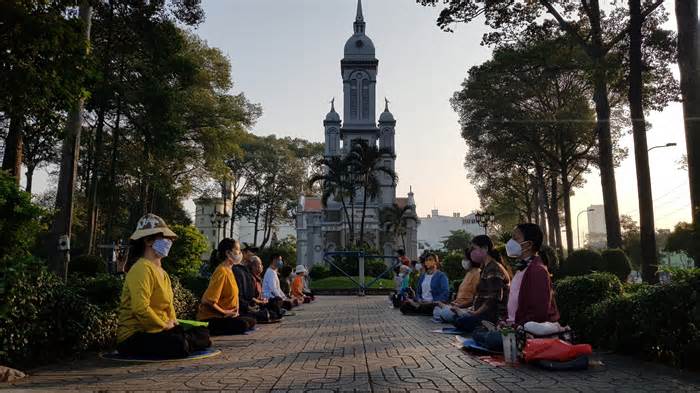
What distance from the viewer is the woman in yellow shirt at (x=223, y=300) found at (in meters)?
9.26

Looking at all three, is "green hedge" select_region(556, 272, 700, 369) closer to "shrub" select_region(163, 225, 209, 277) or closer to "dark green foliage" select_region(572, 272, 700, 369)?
"dark green foliage" select_region(572, 272, 700, 369)

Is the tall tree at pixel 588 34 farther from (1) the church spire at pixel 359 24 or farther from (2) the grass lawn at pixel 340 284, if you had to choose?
(1) the church spire at pixel 359 24

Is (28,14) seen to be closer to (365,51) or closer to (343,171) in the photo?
(343,171)

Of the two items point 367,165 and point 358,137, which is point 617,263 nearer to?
point 367,165

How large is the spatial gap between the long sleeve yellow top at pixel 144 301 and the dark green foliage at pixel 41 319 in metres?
0.61

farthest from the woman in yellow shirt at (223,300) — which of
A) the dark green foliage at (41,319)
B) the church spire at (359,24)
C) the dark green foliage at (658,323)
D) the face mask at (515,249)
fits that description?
the church spire at (359,24)

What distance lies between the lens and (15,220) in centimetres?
572

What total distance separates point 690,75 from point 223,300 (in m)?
9.11

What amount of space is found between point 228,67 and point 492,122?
14.4 meters

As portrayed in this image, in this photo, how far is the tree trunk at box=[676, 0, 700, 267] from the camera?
33.6 feet

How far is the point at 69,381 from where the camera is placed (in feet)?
16.9

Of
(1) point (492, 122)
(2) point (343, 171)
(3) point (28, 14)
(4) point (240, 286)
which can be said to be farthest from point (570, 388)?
(2) point (343, 171)

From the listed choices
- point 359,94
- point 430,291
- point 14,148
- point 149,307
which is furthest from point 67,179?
point 359,94

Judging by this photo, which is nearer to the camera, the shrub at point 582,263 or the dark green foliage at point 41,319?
the dark green foliage at point 41,319
